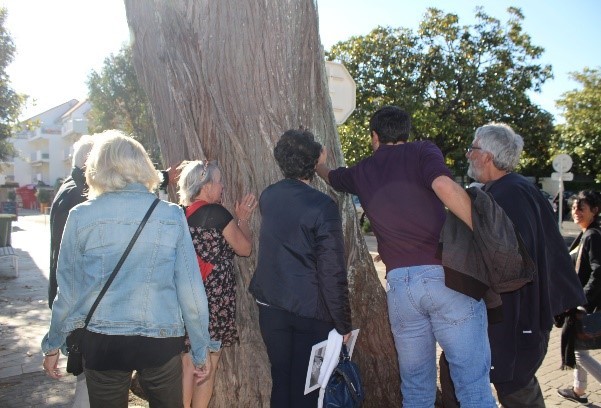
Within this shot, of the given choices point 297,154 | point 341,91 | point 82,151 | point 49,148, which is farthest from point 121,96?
point 49,148

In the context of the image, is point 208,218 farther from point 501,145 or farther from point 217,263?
point 501,145

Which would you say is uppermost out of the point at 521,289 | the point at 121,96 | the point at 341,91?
the point at 121,96

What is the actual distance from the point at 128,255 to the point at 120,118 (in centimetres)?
3493

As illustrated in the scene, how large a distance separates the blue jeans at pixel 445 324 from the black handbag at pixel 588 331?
4.54ft

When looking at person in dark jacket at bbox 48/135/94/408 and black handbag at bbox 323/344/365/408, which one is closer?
black handbag at bbox 323/344/365/408

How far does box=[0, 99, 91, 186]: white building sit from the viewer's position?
66.2 m

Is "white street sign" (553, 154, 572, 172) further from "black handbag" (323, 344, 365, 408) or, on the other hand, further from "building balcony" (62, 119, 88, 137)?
"building balcony" (62, 119, 88, 137)

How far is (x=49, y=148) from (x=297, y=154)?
7336cm

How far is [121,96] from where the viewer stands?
3431cm

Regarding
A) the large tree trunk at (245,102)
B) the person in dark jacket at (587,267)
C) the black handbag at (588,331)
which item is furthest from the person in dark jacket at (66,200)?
the person in dark jacket at (587,267)

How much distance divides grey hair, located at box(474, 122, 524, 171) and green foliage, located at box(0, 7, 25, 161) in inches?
906

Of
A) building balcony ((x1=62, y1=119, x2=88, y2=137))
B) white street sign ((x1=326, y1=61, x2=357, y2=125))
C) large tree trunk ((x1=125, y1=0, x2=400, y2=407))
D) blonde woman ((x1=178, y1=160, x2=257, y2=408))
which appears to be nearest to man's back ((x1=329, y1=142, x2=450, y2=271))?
blonde woman ((x1=178, y1=160, x2=257, y2=408))

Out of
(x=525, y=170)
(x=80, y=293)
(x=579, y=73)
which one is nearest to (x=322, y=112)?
(x=80, y=293)

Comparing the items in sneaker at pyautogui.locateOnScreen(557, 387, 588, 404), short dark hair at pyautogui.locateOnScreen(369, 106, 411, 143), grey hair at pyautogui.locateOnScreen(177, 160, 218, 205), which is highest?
short dark hair at pyautogui.locateOnScreen(369, 106, 411, 143)
